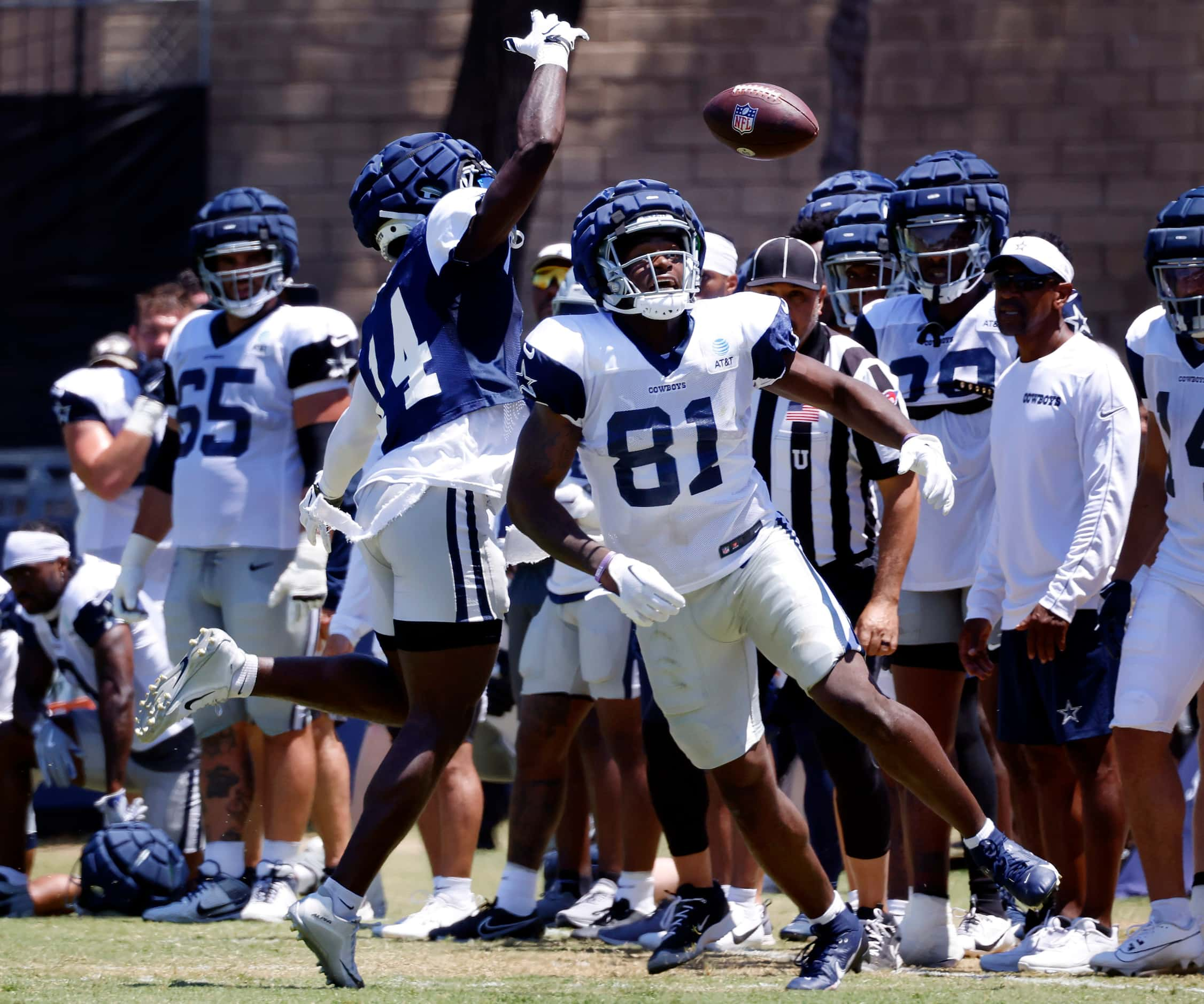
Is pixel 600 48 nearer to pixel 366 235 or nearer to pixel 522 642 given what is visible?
pixel 522 642

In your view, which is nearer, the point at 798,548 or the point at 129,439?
the point at 798,548

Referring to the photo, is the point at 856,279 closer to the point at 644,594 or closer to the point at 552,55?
the point at 552,55

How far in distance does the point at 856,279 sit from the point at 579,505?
1229 mm

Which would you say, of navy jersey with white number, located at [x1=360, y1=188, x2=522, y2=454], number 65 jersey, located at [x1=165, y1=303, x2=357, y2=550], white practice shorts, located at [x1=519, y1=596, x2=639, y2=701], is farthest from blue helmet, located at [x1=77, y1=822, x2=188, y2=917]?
navy jersey with white number, located at [x1=360, y1=188, x2=522, y2=454]

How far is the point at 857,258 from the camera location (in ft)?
21.0

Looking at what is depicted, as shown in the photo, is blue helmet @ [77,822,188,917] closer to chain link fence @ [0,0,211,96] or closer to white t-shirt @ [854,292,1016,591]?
white t-shirt @ [854,292,1016,591]

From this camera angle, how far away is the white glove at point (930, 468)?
4.50 m

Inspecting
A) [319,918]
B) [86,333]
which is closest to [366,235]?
[319,918]

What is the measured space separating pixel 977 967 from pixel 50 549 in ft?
13.2

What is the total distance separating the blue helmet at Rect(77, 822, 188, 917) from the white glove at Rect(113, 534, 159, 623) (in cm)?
80

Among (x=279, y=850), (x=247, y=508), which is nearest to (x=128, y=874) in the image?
(x=279, y=850)

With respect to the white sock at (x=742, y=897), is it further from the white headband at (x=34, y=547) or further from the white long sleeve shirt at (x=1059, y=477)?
the white headband at (x=34, y=547)

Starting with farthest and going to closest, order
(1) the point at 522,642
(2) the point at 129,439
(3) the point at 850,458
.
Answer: (2) the point at 129,439 < (1) the point at 522,642 < (3) the point at 850,458

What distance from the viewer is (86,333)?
13.6m
